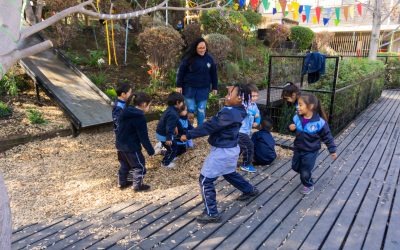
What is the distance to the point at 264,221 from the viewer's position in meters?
2.95

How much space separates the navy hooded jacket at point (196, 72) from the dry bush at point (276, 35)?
9201 millimetres

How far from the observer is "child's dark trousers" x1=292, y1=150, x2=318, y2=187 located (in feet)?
11.3

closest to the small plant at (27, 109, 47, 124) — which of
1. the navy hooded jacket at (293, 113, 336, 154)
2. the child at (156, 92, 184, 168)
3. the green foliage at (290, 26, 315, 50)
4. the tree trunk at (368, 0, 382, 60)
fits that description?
the child at (156, 92, 184, 168)

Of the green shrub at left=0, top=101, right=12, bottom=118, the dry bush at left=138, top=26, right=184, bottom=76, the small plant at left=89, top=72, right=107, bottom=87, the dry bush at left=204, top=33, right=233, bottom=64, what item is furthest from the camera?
the dry bush at left=204, top=33, right=233, bottom=64

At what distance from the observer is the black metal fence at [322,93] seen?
5.92 metres

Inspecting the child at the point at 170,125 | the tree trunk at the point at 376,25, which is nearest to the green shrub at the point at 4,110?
the child at the point at 170,125

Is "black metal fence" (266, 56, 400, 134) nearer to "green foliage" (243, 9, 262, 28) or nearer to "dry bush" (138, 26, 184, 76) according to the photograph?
"dry bush" (138, 26, 184, 76)

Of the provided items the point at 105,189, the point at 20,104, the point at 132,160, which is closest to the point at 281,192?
the point at 132,160

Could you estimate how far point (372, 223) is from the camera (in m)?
2.94

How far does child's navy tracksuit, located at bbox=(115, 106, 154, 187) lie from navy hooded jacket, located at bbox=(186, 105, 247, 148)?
841mm

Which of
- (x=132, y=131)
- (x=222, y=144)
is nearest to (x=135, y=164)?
(x=132, y=131)

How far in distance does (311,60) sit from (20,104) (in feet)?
18.5

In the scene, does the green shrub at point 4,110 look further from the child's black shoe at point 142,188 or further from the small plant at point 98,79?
the child's black shoe at point 142,188

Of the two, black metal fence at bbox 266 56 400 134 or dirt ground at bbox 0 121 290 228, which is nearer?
dirt ground at bbox 0 121 290 228
